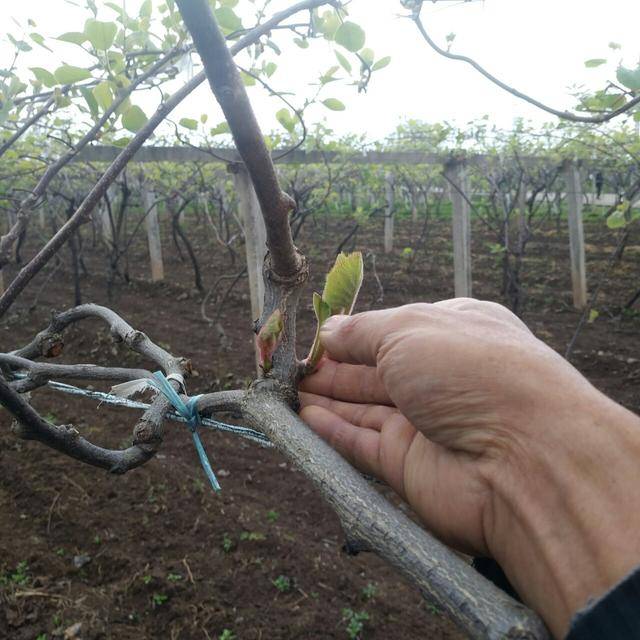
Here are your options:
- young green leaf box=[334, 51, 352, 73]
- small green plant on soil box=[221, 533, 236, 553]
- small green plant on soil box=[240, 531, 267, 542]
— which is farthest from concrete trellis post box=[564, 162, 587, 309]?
young green leaf box=[334, 51, 352, 73]

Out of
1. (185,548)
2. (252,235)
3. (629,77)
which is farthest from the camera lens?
(252,235)

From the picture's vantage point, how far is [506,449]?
78 centimetres

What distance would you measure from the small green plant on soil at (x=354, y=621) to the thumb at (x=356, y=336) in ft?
7.38

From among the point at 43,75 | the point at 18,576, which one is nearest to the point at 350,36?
the point at 43,75

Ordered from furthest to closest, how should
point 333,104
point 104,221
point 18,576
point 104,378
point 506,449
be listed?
1. point 104,221
2. point 18,576
3. point 333,104
4. point 104,378
5. point 506,449

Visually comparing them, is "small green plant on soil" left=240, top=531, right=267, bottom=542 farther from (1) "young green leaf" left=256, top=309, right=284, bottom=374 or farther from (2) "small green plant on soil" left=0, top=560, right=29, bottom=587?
(1) "young green leaf" left=256, top=309, right=284, bottom=374

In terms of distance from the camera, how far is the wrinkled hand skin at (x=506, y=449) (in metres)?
0.67

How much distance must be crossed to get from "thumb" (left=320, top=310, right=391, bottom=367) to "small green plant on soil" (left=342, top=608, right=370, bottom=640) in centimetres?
225

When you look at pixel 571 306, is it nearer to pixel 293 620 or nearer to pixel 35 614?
pixel 293 620

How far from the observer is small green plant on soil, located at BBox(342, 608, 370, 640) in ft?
9.27

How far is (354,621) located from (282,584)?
1.48 feet

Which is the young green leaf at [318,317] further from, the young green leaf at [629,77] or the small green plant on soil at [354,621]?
the small green plant on soil at [354,621]

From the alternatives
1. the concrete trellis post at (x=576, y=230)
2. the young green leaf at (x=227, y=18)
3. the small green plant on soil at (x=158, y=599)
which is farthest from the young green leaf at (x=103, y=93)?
the concrete trellis post at (x=576, y=230)

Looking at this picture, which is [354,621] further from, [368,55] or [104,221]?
[104,221]
